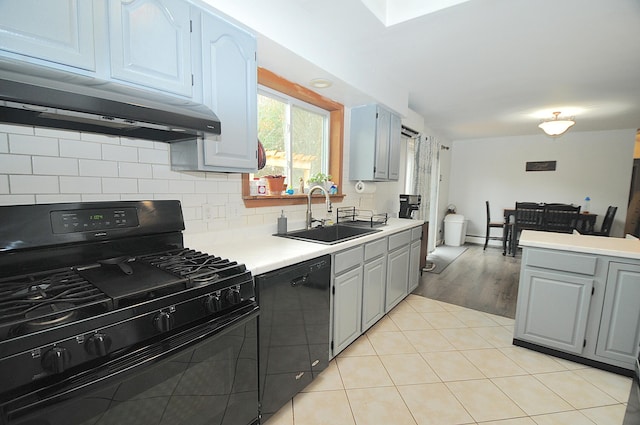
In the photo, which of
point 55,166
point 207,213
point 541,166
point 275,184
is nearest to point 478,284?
point 275,184

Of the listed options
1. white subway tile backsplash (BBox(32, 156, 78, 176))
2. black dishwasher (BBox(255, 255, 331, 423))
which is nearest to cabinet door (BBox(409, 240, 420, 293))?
black dishwasher (BBox(255, 255, 331, 423))

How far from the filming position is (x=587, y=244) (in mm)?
2109

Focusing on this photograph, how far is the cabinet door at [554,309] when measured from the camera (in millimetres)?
2092

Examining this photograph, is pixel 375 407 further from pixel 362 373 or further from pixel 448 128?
pixel 448 128

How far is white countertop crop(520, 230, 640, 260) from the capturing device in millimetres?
1951

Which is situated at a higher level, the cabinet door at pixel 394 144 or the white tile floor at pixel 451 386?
the cabinet door at pixel 394 144

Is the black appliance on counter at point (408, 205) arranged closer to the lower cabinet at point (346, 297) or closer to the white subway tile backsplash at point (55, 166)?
the lower cabinet at point (346, 297)

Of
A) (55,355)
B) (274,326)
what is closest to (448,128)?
(274,326)

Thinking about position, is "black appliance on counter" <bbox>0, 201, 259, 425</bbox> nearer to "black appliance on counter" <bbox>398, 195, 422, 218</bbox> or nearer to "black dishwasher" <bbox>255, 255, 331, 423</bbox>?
"black dishwasher" <bbox>255, 255, 331, 423</bbox>

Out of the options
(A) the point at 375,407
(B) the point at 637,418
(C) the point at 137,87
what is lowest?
(A) the point at 375,407

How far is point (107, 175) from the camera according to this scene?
1399mm

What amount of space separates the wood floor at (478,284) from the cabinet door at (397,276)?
1.80 ft

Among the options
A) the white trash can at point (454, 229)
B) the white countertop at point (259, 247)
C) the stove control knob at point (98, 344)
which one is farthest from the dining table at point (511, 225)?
the stove control knob at point (98, 344)

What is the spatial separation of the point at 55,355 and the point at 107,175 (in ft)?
3.03
